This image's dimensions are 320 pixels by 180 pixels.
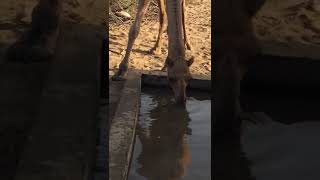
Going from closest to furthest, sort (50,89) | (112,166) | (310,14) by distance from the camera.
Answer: (310,14) < (50,89) < (112,166)

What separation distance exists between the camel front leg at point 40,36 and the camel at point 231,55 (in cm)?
40

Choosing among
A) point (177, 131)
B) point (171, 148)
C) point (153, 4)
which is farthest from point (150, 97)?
point (153, 4)

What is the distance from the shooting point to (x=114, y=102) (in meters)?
2.97

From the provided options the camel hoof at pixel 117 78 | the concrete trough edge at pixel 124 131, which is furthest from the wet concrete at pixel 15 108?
the camel hoof at pixel 117 78

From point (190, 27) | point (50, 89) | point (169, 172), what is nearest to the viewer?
point (50, 89)

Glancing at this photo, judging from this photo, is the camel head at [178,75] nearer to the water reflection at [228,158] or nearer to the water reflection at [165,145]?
the water reflection at [165,145]

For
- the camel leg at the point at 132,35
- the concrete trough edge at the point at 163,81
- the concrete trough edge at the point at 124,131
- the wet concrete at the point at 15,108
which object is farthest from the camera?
the camel leg at the point at 132,35

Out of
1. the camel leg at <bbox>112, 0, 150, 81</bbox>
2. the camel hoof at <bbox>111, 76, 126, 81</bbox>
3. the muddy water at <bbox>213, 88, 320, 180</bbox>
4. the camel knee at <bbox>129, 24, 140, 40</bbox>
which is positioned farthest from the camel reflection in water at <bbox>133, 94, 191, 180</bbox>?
the muddy water at <bbox>213, 88, 320, 180</bbox>

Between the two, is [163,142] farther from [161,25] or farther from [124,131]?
[161,25]

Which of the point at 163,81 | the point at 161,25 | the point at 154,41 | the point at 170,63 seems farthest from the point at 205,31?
the point at 170,63

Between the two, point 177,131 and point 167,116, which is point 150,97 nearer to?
point 167,116

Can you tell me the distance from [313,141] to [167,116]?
194cm

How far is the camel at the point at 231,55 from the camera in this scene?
3.05ft

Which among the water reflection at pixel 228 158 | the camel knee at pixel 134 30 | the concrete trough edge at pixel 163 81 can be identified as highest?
the camel knee at pixel 134 30
